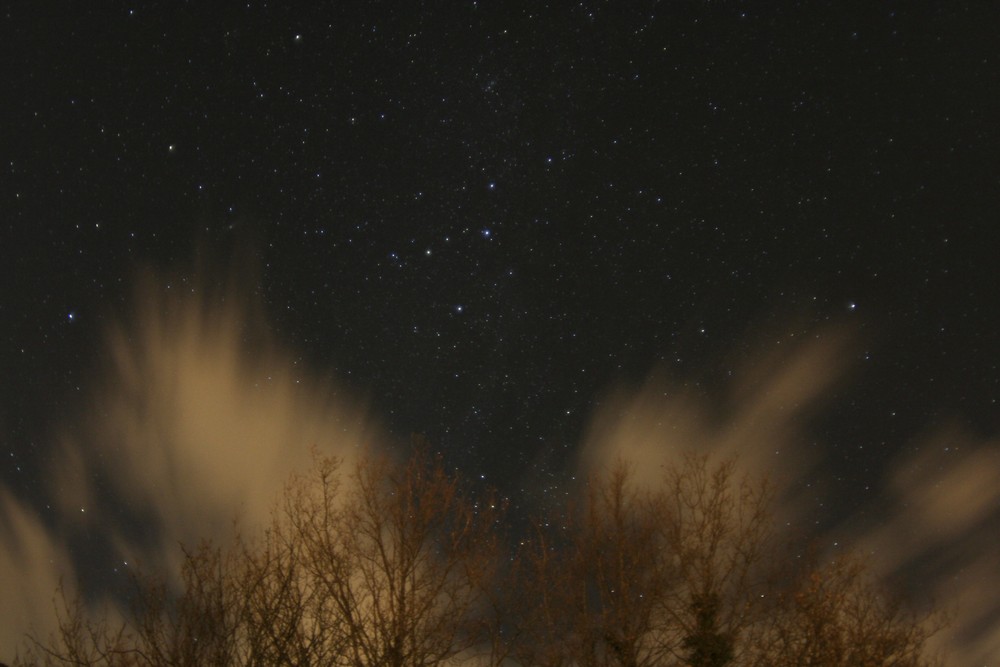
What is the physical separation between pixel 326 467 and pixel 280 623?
8.56 feet

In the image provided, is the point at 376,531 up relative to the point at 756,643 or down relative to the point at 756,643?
up

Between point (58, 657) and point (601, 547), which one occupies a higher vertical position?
point (601, 547)

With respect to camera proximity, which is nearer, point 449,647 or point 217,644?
point 217,644

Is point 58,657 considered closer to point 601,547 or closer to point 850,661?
point 601,547

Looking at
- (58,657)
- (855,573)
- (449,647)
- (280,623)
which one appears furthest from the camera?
(855,573)

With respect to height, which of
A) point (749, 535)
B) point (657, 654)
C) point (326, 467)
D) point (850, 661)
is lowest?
point (850, 661)

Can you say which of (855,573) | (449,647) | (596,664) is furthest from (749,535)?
(449,647)

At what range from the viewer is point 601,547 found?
59.9 feet

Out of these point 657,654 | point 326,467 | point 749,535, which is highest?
point 326,467

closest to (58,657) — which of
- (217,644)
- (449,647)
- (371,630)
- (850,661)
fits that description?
(217,644)

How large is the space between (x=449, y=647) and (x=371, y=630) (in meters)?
1.29

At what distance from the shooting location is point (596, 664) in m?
16.7

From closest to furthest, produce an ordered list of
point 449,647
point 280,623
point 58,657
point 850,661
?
point 58,657 < point 280,623 < point 449,647 < point 850,661

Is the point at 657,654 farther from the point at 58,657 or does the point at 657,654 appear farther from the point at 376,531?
the point at 58,657
